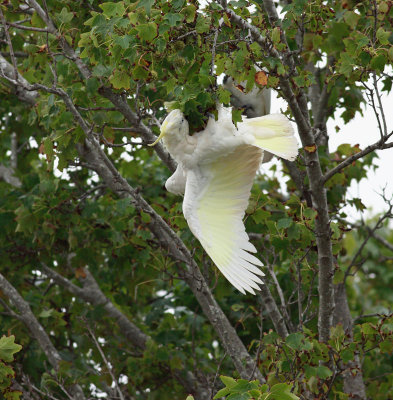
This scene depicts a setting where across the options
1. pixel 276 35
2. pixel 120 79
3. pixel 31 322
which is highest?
pixel 276 35

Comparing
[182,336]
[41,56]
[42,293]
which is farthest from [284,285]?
[41,56]

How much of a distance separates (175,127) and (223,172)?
13.5 inches

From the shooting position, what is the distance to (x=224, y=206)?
12.3ft

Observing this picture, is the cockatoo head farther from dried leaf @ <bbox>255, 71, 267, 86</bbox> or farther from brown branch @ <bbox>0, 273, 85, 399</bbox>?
brown branch @ <bbox>0, 273, 85, 399</bbox>

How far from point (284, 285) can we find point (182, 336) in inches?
35.1

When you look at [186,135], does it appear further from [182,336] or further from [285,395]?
[182,336]

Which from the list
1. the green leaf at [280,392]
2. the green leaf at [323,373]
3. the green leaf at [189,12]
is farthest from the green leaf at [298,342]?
the green leaf at [189,12]

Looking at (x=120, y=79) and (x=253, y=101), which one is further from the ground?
(x=253, y=101)

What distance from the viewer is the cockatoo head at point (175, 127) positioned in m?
3.54

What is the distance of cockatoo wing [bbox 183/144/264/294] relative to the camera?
11.5 ft

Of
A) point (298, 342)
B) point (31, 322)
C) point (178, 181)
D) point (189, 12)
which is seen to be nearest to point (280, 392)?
point (298, 342)

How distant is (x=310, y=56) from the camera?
18.1 ft

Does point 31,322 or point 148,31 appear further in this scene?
point 31,322

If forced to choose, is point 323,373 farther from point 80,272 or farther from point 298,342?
point 80,272
